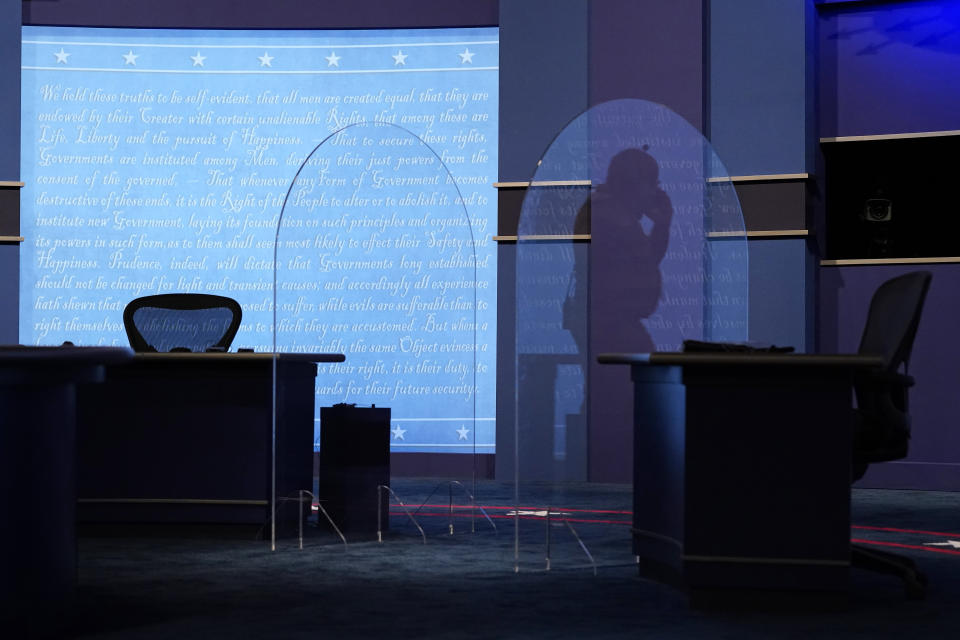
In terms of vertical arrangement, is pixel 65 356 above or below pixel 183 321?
below

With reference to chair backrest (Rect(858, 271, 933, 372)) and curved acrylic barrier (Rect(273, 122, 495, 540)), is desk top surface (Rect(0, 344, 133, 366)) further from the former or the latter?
chair backrest (Rect(858, 271, 933, 372))

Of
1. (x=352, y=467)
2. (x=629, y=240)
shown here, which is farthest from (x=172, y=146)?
(x=629, y=240)

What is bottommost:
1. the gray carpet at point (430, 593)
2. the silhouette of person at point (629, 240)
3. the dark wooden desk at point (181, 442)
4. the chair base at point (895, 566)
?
the gray carpet at point (430, 593)

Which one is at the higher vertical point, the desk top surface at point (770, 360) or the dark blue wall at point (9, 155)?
the dark blue wall at point (9, 155)

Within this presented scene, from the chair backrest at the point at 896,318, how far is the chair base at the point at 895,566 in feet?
1.95

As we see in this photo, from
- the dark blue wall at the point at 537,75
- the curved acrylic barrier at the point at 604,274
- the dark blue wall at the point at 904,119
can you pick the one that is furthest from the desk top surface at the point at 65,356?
the dark blue wall at the point at 904,119

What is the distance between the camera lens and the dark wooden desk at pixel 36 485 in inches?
105

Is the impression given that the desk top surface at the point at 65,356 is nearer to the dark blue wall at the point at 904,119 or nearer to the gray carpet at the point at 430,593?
the gray carpet at the point at 430,593

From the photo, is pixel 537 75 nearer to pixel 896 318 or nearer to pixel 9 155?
pixel 9 155

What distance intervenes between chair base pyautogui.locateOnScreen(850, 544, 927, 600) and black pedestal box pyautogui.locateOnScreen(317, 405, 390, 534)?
2.04 m

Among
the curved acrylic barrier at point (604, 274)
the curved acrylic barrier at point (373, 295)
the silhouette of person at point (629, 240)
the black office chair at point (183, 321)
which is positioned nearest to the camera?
the curved acrylic barrier at point (604, 274)

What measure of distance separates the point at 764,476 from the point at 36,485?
1999mm

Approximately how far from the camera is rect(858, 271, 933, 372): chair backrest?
3.60 meters

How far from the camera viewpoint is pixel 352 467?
4.76 meters
